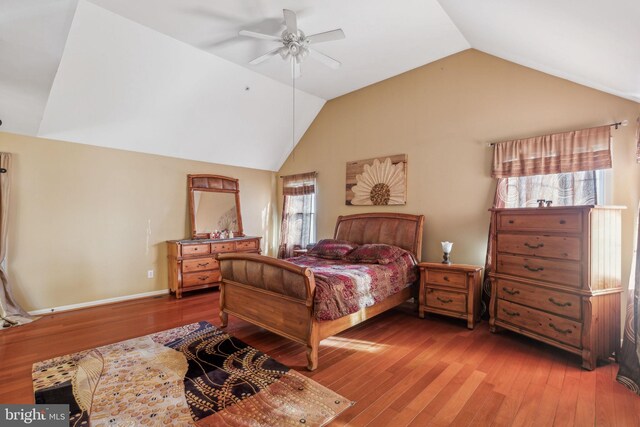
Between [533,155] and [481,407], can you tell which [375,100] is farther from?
[481,407]

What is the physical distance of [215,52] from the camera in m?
3.72

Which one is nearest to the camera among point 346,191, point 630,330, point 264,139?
point 630,330

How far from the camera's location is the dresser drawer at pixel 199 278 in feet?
15.0

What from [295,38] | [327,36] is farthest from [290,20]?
[327,36]

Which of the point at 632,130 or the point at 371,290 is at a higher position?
the point at 632,130

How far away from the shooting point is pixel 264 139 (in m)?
5.63

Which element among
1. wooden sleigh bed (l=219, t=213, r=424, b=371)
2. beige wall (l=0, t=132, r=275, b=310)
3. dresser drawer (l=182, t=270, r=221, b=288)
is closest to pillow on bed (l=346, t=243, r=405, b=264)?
wooden sleigh bed (l=219, t=213, r=424, b=371)

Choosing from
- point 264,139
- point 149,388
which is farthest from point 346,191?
point 149,388

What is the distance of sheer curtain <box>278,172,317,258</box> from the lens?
564cm

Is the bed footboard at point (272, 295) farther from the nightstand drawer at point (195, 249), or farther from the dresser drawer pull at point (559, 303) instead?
the dresser drawer pull at point (559, 303)

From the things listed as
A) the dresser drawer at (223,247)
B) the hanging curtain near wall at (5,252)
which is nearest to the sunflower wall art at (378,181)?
the dresser drawer at (223,247)

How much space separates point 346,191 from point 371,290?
2392 millimetres

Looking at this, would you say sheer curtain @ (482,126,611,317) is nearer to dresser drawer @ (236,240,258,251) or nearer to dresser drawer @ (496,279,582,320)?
dresser drawer @ (496,279,582,320)

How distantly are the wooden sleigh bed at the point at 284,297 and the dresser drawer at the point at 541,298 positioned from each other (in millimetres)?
1097
